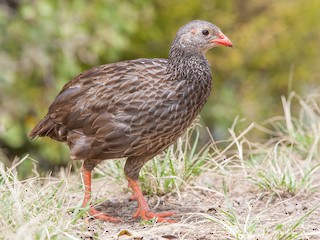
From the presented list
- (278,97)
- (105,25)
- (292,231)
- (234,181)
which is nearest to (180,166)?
(234,181)

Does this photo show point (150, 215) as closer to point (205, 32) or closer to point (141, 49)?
point (205, 32)

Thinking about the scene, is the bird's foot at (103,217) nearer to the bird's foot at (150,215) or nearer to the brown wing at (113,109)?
the bird's foot at (150,215)

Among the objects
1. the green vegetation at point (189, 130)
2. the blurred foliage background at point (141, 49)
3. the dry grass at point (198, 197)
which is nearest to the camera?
the dry grass at point (198, 197)

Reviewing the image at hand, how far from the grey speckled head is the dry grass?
0.89 m

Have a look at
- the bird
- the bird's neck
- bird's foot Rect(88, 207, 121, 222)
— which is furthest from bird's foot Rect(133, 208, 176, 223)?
the bird's neck

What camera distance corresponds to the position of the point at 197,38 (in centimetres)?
575

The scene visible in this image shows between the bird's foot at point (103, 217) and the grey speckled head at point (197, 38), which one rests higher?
the grey speckled head at point (197, 38)

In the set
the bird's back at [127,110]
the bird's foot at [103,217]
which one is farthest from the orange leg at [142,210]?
the bird's back at [127,110]

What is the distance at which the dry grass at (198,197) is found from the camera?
4891mm

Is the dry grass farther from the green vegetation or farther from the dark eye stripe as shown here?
the dark eye stripe

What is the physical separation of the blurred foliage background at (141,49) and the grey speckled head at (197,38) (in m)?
4.10

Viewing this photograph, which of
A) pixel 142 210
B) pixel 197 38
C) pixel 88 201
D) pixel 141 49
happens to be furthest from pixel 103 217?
pixel 141 49

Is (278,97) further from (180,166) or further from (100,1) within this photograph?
(180,166)

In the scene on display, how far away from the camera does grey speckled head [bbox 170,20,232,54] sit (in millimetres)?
5738
